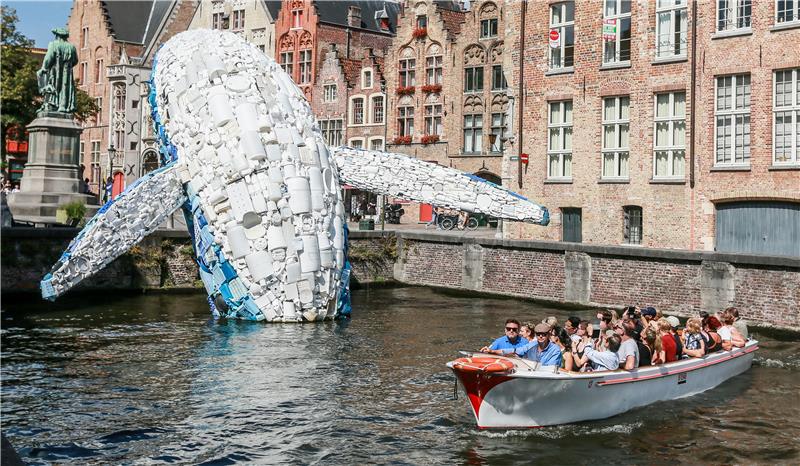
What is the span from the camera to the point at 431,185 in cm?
2136

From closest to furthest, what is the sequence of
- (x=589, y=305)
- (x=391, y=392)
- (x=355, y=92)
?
1. (x=391, y=392)
2. (x=589, y=305)
3. (x=355, y=92)

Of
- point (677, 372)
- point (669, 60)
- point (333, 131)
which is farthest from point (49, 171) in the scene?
point (333, 131)

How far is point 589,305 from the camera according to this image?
24.9 m

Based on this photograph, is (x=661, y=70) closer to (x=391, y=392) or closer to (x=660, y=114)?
(x=660, y=114)

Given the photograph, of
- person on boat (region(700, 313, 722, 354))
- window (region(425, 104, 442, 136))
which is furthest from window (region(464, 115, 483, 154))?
person on boat (region(700, 313, 722, 354))

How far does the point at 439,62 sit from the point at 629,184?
19.5 m

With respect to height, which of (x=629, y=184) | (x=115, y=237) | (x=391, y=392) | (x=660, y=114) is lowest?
(x=391, y=392)

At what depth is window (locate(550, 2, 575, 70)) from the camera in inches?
1217

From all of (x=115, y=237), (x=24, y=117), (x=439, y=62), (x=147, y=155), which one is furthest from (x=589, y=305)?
(x=147, y=155)

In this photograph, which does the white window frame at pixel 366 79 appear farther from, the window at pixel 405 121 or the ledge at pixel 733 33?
the ledge at pixel 733 33

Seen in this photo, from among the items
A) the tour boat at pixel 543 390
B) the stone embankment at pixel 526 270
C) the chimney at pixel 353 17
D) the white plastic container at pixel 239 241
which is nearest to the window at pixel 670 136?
the stone embankment at pixel 526 270

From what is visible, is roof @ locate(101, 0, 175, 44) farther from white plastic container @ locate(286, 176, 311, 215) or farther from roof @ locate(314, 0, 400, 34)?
white plastic container @ locate(286, 176, 311, 215)

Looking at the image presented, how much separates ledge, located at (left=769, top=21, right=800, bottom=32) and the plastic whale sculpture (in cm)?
1041

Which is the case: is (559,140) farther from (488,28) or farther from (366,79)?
(366,79)
